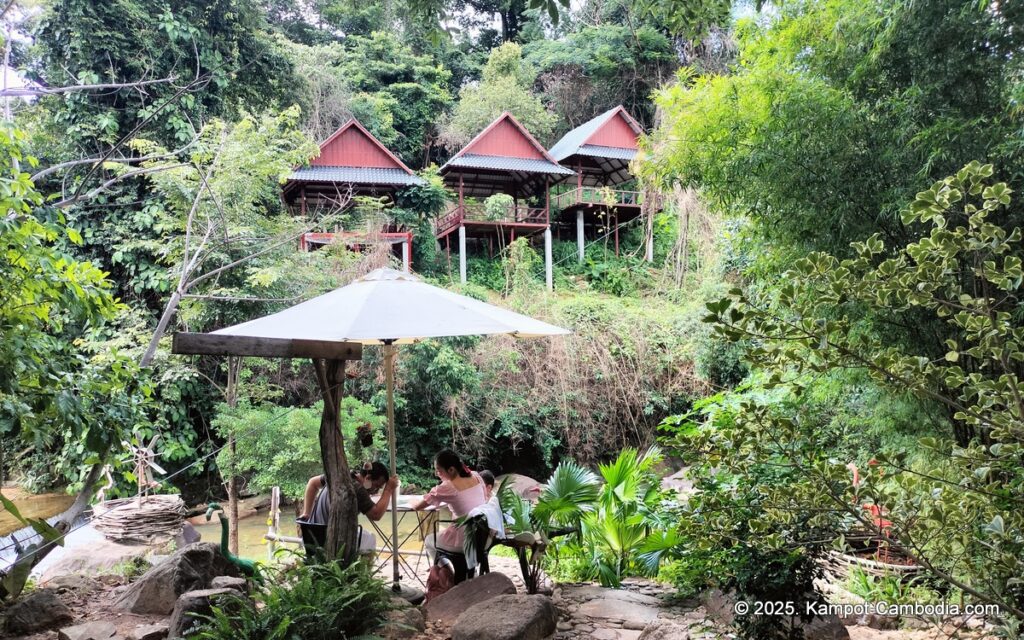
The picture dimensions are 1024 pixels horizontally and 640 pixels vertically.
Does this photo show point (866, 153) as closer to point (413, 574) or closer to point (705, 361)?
point (413, 574)

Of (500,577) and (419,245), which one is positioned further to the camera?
(419,245)

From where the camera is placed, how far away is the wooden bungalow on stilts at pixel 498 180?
51.9 feet

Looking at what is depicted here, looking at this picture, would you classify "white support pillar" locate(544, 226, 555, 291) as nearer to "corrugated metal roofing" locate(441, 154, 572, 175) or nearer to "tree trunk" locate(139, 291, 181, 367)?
"corrugated metal roofing" locate(441, 154, 572, 175)

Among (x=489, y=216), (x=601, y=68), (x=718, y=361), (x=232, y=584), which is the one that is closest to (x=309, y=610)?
(x=232, y=584)

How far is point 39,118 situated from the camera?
29.3 feet

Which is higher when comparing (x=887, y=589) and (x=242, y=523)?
(x=887, y=589)

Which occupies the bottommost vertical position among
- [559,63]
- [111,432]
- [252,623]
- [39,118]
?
[252,623]

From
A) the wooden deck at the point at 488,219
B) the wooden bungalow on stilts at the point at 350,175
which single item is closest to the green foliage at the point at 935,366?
the wooden bungalow on stilts at the point at 350,175

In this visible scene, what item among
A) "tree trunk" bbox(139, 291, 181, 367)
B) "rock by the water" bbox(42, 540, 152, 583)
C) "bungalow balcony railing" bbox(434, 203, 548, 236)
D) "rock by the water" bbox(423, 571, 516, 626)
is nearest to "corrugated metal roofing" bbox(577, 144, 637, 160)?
"bungalow balcony railing" bbox(434, 203, 548, 236)

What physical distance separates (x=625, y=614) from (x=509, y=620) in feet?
3.07

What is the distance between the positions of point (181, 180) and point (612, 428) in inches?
311

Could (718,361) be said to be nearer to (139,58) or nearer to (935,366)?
(935,366)

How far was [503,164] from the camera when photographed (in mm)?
15922

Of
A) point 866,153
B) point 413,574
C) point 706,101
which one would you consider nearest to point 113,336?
point 413,574
